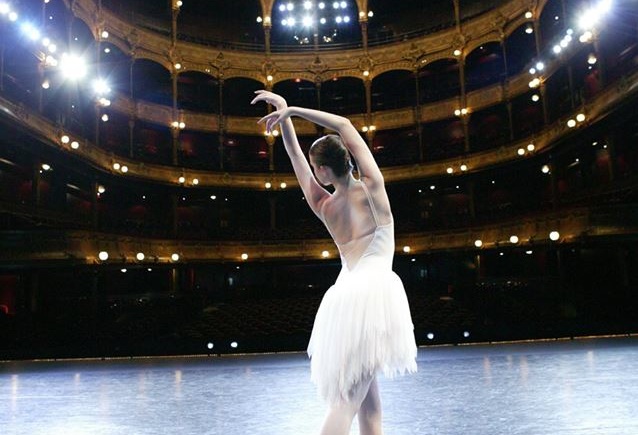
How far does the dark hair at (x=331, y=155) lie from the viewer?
8.91 feet

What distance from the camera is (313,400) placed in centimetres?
684

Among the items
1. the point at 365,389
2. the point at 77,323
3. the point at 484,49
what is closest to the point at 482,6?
the point at 484,49

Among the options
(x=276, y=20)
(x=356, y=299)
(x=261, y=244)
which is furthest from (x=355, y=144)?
(x=276, y=20)

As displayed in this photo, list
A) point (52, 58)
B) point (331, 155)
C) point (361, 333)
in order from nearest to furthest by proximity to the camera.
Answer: point (361, 333) < point (331, 155) < point (52, 58)

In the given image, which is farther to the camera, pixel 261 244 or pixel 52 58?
pixel 261 244

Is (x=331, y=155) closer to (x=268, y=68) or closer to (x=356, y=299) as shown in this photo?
(x=356, y=299)

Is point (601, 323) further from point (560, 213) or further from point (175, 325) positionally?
point (175, 325)

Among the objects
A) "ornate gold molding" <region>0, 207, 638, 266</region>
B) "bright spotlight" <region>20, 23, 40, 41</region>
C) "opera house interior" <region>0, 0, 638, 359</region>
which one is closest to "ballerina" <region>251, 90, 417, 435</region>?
"opera house interior" <region>0, 0, 638, 359</region>

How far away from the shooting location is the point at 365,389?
8.40ft

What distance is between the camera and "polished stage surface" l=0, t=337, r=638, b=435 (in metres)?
4.93

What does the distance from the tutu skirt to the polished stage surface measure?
2343 mm

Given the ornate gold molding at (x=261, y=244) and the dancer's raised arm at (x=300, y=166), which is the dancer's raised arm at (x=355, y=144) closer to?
the dancer's raised arm at (x=300, y=166)

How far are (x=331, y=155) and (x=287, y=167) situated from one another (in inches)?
1342

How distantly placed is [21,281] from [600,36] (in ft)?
99.5
